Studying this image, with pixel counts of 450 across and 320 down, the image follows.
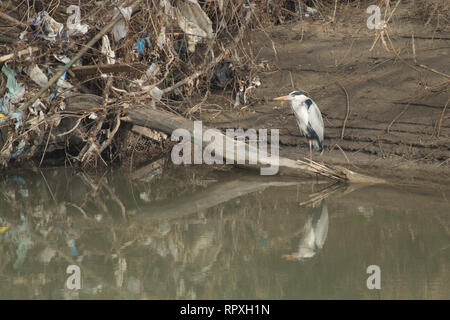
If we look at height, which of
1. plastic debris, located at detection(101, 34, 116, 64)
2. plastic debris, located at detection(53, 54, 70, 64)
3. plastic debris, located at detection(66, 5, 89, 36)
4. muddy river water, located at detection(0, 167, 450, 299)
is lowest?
muddy river water, located at detection(0, 167, 450, 299)

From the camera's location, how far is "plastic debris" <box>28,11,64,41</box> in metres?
5.83

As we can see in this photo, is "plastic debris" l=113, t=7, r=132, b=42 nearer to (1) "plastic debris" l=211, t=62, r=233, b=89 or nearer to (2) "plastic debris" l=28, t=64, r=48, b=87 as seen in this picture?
(2) "plastic debris" l=28, t=64, r=48, b=87

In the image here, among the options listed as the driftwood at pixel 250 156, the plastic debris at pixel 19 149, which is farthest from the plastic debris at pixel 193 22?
the plastic debris at pixel 19 149

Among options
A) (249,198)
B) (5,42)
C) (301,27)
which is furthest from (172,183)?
(301,27)

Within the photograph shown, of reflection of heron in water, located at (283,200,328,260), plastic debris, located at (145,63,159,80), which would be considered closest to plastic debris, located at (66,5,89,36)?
plastic debris, located at (145,63,159,80)

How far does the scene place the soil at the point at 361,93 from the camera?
6008mm

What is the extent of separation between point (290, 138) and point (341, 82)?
33.3 inches

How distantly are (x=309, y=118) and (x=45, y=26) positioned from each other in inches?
102

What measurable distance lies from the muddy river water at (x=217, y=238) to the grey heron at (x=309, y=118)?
56 cm

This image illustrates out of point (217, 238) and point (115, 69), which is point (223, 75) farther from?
point (217, 238)

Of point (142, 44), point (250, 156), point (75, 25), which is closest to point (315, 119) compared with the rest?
point (250, 156)

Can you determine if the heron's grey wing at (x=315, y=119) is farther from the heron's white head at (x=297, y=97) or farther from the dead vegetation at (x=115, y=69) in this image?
the dead vegetation at (x=115, y=69)
